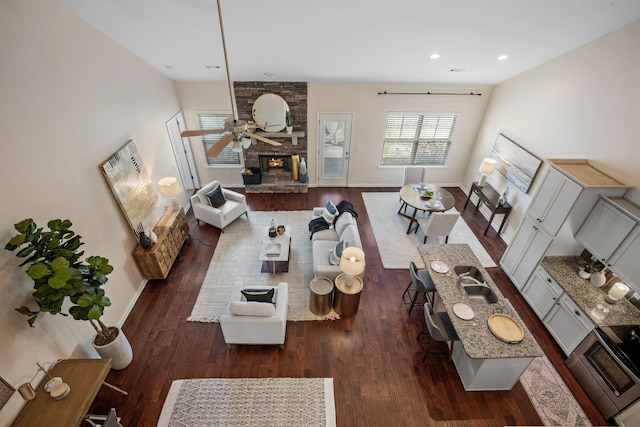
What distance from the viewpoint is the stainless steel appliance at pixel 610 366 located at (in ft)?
10.7

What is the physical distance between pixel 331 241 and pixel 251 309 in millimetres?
2166

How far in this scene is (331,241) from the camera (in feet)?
18.4

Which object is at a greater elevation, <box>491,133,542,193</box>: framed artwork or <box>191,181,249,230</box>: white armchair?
<box>491,133,542,193</box>: framed artwork

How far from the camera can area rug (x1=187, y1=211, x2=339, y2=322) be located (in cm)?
481

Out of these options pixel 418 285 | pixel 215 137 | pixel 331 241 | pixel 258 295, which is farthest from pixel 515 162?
pixel 215 137

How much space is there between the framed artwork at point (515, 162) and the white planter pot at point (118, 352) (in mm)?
7353

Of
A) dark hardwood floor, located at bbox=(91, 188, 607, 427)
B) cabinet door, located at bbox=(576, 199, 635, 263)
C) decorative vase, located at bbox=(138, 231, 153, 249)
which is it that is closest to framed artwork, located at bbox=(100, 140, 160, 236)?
decorative vase, located at bbox=(138, 231, 153, 249)

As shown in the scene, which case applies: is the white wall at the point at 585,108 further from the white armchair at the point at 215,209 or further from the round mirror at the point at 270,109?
the white armchair at the point at 215,209

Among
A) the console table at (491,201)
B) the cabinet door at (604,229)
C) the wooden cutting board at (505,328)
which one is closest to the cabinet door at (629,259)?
the cabinet door at (604,229)

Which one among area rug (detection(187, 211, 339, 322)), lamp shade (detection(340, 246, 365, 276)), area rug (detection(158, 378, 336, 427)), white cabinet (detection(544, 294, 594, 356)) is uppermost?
lamp shade (detection(340, 246, 365, 276))

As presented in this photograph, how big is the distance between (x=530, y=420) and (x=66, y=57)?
7.24 meters

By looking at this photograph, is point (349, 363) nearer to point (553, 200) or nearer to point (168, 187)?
point (553, 200)

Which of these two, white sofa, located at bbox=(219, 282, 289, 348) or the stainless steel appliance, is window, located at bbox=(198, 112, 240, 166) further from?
the stainless steel appliance

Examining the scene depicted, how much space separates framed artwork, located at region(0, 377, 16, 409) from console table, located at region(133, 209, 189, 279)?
90.8 inches
